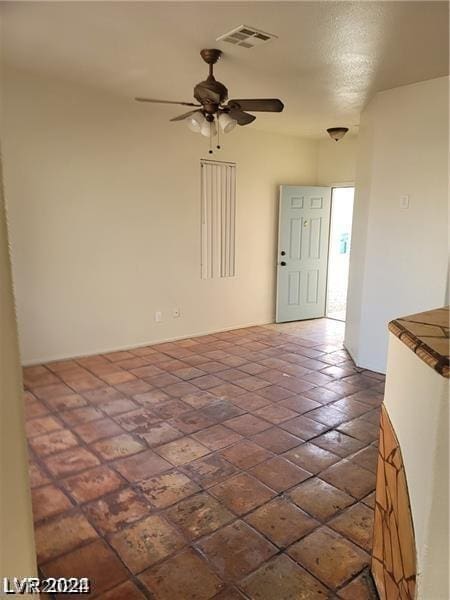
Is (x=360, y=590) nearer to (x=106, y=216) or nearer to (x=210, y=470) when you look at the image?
(x=210, y=470)

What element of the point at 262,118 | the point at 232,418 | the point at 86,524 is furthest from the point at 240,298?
the point at 86,524

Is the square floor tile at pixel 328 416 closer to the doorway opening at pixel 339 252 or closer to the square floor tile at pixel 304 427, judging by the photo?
the square floor tile at pixel 304 427

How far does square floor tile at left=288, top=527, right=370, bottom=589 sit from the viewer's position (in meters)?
1.78

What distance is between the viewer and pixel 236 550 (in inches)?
75.0

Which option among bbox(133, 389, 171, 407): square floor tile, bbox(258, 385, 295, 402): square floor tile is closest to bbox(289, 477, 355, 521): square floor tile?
bbox(258, 385, 295, 402): square floor tile

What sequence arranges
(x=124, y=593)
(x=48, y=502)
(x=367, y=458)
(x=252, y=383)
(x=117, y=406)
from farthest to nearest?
(x=252, y=383) < (x=117, y=406) < (x=367, y=458) < (x=48, y=502) < (x=124, y=593)

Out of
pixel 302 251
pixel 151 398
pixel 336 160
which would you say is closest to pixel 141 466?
pixel 151 398

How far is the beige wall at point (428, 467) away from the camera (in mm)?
1034

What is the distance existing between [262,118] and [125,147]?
5.58 ft

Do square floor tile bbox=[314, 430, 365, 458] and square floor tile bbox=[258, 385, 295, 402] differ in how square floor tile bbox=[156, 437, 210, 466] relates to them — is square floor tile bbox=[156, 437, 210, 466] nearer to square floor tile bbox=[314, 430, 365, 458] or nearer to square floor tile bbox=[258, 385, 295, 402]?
square floor tile bbox=[314, 430, 365, 458]

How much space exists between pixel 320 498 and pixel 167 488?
0.84m

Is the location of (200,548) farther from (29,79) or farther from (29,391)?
(29,79)

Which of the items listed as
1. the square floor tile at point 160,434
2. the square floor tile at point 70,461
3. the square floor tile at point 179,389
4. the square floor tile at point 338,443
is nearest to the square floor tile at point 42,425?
the square floor tile at point 70,461

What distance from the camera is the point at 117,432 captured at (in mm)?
2979
